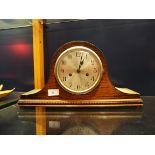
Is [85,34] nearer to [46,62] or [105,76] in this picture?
[46,62]

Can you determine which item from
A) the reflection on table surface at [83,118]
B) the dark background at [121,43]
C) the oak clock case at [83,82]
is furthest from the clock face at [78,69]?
the dark background at [121,43]

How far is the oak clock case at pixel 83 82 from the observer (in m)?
0.92

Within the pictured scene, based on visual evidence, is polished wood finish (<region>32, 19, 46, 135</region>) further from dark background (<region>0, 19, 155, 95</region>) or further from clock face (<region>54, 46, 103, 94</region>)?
clock face (<region>54, 46, 103, 94</region>)

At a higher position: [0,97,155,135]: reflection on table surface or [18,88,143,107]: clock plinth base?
[18,88,143,107]: clock plinth base

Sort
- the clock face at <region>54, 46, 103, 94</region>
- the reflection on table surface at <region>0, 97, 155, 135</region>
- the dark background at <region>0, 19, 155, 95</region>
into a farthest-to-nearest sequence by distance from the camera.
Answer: the dark background at <region>0, 19, 155, 95</region> < the clock face at <region>54, 46, 103, 94</region> < the reflection on table surface at <region>0, 97, 155, 135</region>

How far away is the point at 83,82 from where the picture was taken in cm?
92

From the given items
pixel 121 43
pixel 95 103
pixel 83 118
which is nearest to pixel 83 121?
pixel 83 118

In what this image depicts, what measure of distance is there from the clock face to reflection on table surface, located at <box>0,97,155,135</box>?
0.11m

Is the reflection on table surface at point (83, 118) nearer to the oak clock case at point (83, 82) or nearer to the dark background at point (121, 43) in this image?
the oak clock case at point (83, 82)

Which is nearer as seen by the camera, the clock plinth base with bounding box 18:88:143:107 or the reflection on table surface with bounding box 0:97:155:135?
the reflection on table surface with bounding box 0:97:155:135

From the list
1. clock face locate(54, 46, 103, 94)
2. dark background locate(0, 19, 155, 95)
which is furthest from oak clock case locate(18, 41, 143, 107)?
dark background locate(0, 19, 155, 95)

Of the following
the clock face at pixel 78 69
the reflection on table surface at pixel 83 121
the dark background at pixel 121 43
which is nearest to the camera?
the reflection on table surface at pixel 83 121

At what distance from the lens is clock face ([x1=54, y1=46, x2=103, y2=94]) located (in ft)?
3.02

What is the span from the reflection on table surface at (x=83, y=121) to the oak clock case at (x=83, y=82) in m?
0.04
